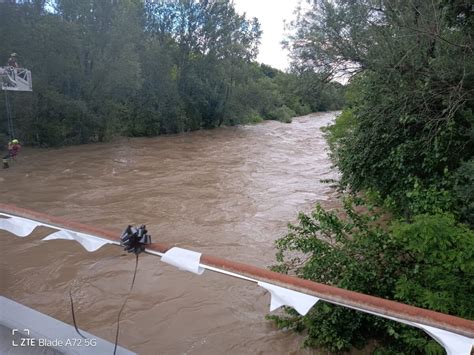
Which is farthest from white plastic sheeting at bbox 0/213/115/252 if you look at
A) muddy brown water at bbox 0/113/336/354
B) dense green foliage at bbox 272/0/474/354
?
dense green foliage at bbox 272/0/474/354

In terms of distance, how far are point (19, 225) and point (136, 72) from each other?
19267 millimetres

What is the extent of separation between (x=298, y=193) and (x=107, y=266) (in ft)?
20.9

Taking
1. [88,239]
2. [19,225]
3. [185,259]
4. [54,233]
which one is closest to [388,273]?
[185,259]

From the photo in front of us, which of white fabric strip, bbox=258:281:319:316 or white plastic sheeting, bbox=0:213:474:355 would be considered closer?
white plastic sheeting, bbox=0:213:474:355

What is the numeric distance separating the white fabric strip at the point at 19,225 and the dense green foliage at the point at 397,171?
246 centimetres

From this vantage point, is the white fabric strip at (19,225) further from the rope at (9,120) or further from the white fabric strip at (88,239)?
the rope at (9,120)

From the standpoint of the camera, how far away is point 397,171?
616 cm

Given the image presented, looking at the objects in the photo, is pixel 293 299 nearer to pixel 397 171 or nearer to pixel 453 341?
pixel 453 341

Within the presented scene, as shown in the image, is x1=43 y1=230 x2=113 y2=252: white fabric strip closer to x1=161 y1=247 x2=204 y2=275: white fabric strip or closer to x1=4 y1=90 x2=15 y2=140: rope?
x1=161 y1=247 x2=204 y2=275: white fabric strip

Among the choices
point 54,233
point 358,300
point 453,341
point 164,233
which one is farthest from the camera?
point 164,233

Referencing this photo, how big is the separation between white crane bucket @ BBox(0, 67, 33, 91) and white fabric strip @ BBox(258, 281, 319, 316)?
10496mm

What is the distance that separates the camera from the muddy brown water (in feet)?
14.3

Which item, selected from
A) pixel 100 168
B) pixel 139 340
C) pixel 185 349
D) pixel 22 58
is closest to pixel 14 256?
pixel 139 340

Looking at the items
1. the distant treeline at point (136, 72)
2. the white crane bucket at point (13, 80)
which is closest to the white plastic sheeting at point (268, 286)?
the distant treeline at point (136, 72)
